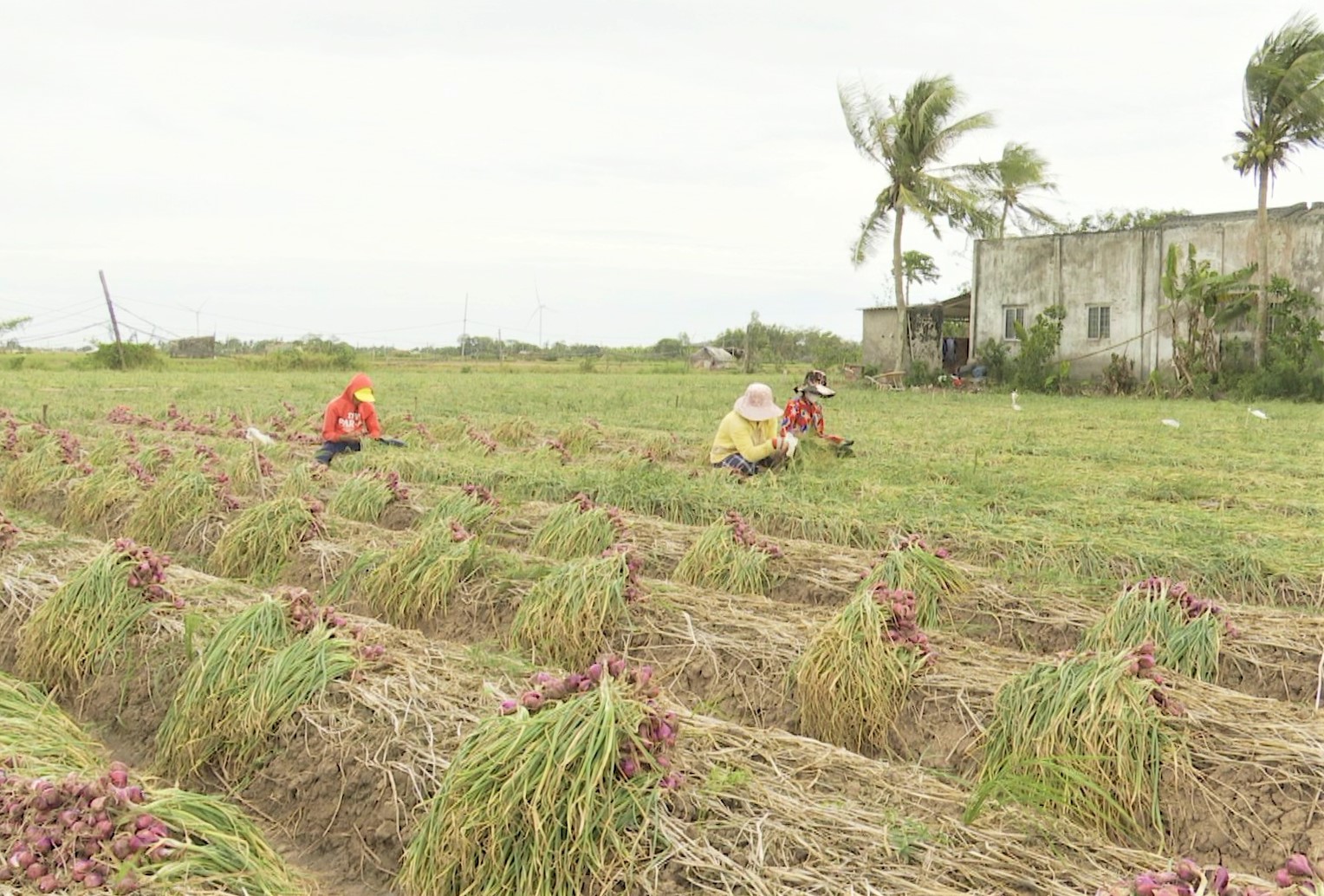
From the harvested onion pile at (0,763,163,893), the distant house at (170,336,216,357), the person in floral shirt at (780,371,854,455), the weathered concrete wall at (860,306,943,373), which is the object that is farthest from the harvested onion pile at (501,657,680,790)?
the distant house at (170,336,216,357)

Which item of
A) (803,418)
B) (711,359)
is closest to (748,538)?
(803,418)

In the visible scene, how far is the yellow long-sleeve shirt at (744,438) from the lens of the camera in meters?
8.85

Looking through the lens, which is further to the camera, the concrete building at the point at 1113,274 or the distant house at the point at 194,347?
the distant house at the point at 194,347

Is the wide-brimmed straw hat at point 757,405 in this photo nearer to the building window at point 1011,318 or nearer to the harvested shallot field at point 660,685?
the harvested shallot field at point 660,685

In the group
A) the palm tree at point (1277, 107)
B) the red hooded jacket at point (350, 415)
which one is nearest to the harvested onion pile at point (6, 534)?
the red hooded jacket at point (350, 415)

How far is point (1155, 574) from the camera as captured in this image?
18.9 ft

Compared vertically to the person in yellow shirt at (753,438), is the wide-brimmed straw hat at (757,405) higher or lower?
higher

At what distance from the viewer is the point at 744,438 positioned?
8992mm

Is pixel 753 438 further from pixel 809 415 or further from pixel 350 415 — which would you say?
pixel 350 415

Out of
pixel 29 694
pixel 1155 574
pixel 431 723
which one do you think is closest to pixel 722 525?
pixel 1155 574

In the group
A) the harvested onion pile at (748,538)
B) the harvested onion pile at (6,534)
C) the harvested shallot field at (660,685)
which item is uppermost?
the harvested onion pile at (6,534)

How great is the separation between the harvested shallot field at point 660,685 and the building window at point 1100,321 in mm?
17731

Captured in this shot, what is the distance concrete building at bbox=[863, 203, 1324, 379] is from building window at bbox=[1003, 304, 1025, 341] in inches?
0.9

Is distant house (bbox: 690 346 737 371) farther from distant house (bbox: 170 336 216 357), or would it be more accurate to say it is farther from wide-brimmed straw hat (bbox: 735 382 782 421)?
wide-brimmed straw hat (bbox: 735 382 782 421)
